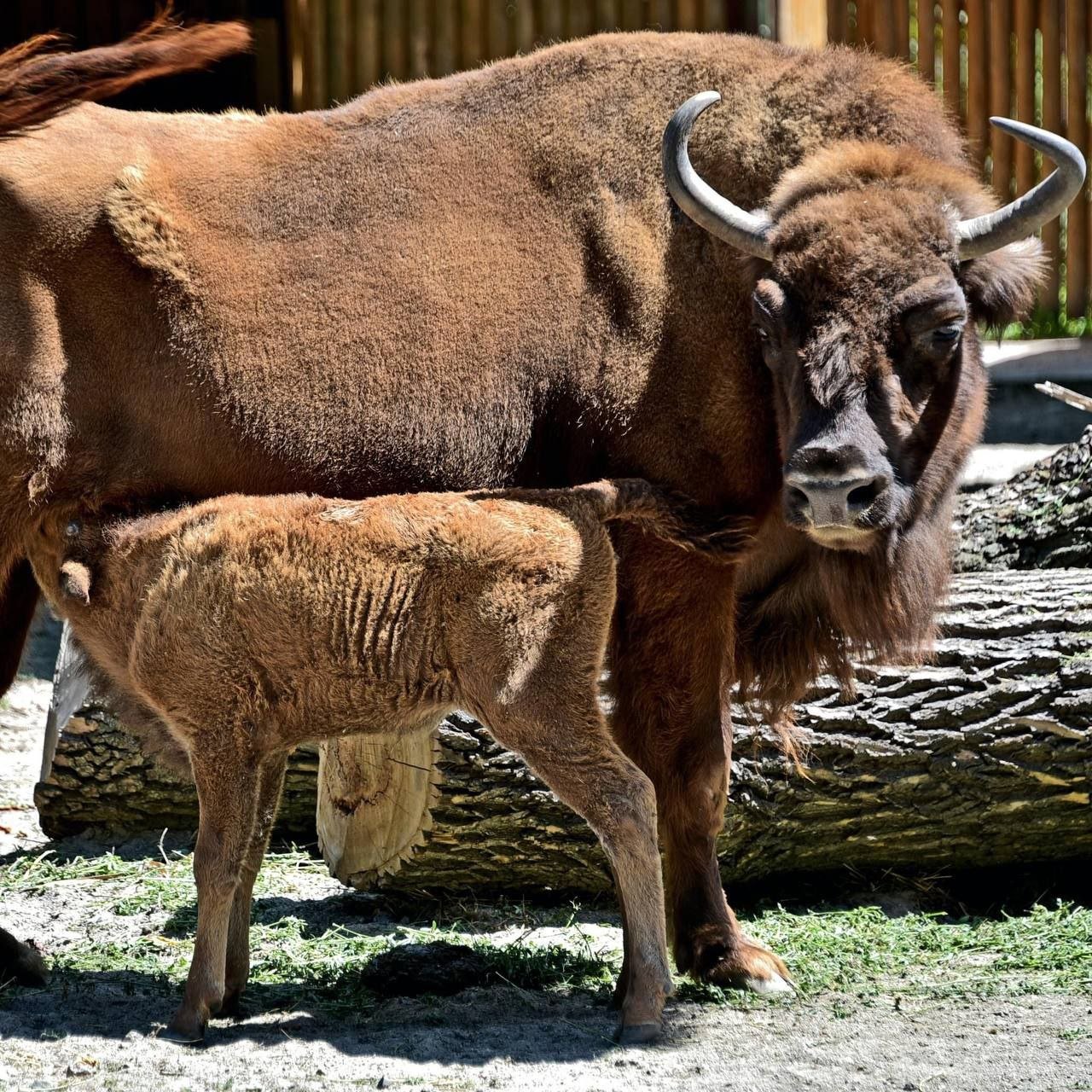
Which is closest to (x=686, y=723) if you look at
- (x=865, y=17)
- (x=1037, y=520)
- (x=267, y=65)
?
(x=1037, y=520)

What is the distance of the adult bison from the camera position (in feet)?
14.7

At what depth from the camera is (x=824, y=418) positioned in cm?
424

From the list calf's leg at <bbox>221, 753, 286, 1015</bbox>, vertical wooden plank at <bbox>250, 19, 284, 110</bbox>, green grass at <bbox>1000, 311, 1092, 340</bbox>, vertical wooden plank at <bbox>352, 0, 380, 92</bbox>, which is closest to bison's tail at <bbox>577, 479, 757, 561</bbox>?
calf's leg at <bbox>221, 753, 286, 1015</bbox>

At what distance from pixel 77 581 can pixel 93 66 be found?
157 centimetres

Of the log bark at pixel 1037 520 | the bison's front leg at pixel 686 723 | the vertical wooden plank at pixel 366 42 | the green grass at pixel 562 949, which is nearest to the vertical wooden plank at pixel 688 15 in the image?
the vertical wooden plank at pixel 366 42

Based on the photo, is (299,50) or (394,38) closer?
(394,38)

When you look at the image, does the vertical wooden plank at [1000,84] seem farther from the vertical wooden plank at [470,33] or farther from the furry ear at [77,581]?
the furry ear at [77,581]

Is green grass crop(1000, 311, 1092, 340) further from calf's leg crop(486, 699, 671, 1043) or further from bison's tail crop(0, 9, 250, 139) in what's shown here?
calf's leg crop(486, 699, 671, 1043)

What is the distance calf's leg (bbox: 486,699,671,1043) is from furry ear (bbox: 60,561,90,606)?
3.93 ft

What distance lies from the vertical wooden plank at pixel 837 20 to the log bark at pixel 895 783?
224 inches

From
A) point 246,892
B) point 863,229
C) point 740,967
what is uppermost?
point 863,229

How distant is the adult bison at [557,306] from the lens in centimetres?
449

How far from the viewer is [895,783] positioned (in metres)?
5.47

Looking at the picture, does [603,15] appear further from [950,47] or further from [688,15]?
[950,47]
